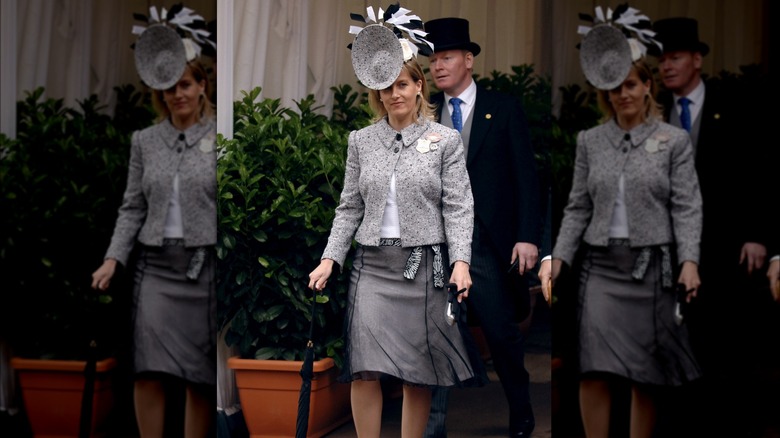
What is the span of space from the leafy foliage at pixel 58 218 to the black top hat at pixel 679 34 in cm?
254

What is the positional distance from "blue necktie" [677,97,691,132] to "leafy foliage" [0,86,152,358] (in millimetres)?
2594

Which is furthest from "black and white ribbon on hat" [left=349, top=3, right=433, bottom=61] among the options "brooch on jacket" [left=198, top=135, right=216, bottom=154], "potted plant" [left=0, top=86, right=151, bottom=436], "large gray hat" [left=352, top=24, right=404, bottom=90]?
"potted plant" [left=0, top=86, right=151, bottom=436]

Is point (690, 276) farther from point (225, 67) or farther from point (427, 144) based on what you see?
point (225, 67)

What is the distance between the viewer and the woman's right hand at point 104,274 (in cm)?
479

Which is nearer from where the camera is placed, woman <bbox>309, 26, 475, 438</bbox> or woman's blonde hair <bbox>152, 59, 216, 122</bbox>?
woman <bbox>309, 26, 475, 438</bbox>

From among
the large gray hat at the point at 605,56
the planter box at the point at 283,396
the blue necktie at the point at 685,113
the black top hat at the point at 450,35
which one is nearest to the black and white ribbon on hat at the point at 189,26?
the black top hat at the point at 450,35

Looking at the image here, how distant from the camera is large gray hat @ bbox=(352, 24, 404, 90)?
4.29m

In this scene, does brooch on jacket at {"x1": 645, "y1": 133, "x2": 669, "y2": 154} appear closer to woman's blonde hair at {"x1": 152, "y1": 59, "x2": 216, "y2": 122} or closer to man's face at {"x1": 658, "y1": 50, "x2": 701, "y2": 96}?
man's face at {"x1": 658, "y1": 50, "x2": 701, "y2": 96}

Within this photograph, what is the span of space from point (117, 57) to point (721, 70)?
9.26ft

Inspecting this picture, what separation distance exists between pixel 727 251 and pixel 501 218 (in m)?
0.99

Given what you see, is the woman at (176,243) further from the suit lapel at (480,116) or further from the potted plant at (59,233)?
the suit lapel at (480,116)

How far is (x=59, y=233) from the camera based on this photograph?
4793 millimetres

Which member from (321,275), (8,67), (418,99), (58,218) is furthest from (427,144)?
(8,67)

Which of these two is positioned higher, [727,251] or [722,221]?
[722,221]
